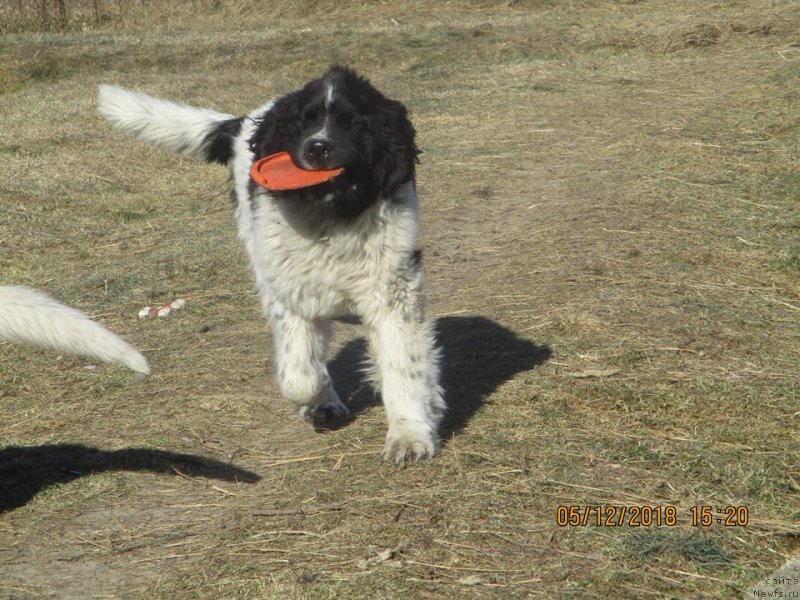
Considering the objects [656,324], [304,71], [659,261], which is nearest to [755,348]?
[656,324]

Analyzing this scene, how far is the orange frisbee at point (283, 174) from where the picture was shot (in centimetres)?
472

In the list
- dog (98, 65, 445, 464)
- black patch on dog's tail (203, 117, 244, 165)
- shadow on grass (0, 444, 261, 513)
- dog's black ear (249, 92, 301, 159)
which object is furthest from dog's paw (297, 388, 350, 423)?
black patch on dog's tail (203, 117, 244, 165)

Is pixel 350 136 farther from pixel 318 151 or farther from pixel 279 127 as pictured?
pixel 279 127

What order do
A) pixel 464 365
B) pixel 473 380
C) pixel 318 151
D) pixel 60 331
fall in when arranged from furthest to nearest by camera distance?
1. pixel 464 365
2. pixel 473 380
3. pixel 318 151
4. pixel 60 331

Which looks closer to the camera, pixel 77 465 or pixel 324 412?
pixel 77 465

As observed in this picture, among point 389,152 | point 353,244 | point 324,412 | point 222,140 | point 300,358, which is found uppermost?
point 389,152

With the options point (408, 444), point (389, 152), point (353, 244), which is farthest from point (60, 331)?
point (389, 152)

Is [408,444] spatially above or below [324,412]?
above

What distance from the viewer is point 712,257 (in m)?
7.31

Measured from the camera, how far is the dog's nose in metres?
4.71

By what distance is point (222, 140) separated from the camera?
614 centimetres

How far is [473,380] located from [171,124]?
2165mm

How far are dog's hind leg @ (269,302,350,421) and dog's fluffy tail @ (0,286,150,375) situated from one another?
1312 mm

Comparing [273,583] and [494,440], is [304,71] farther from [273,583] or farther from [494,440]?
[273,583]
